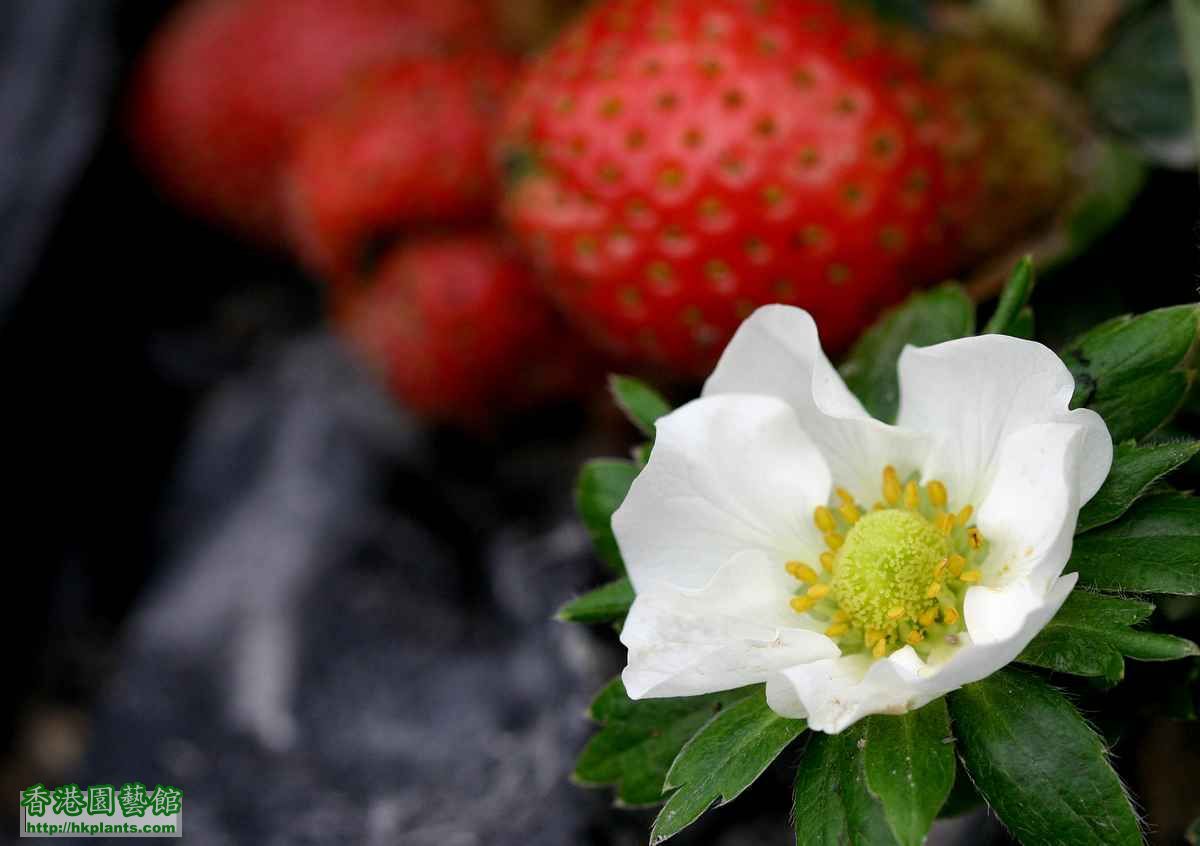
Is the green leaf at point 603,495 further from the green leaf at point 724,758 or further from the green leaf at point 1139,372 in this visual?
the green leaf at point 1139,372

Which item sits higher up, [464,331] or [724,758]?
[724,758]

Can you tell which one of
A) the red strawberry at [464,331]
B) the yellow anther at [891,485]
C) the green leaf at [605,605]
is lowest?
the red strawberry at [464,331]

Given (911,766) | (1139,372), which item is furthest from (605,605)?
(1139,372)

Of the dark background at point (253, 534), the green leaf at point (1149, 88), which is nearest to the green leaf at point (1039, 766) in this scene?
the dark background at point (253, 534)

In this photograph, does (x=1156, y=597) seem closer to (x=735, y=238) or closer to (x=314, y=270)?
(x=735, y=238)

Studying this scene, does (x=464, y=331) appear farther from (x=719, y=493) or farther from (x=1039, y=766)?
(x=1039, y=766)
